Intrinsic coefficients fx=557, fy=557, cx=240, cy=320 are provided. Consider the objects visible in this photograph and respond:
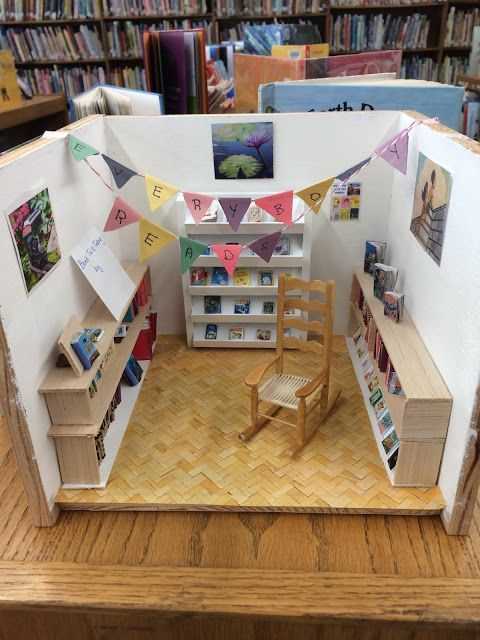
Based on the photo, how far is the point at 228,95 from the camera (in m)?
4.25

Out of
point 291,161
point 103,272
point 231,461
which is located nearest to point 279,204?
point 291,161

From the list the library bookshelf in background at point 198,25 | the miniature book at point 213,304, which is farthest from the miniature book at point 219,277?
the library bookshelf in background at point 198,25

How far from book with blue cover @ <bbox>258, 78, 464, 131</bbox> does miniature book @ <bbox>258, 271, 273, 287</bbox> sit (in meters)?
0.88

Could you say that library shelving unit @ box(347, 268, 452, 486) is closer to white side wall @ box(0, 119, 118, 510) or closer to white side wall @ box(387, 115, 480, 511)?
white side wall @ box(387, 115, 480, 511)

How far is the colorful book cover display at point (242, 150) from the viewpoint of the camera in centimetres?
288

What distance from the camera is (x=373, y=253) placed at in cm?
302

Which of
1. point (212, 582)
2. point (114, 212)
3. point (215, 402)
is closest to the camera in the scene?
point (212, 582)

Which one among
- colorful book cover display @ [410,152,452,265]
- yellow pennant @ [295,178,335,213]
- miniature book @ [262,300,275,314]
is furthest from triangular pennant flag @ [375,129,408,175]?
miniature book @ [262,300,275,314]

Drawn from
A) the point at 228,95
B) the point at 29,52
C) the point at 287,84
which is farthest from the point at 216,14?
the point at 287,84

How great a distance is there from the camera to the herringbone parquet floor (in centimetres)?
220

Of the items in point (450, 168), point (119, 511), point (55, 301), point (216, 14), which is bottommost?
point (119, 511)

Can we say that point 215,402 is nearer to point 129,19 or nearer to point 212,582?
point 212,582

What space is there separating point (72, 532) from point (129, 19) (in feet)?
15.7

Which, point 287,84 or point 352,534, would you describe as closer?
point 352,534
